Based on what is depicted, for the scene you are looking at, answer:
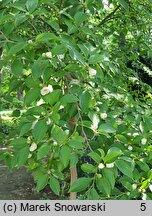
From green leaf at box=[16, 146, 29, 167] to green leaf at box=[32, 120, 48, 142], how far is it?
118mm

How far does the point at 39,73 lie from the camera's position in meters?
1.10

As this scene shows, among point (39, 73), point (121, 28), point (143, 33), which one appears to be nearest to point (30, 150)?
point (39, 73)

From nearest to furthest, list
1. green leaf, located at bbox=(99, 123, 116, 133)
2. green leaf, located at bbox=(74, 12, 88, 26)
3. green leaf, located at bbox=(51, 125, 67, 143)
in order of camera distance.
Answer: green leaf, located at bbox=(51, 125, 67, 143), green leaf, located at bbox=(99, 123, 116, 133), green leaf, located at bbox=(74, 12, 88, 26)

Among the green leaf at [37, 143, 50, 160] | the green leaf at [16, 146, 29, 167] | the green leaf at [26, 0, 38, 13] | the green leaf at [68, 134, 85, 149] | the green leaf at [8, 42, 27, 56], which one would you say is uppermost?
the green leaf at [26, 0, 38, 13]

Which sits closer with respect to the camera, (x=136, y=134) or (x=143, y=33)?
(x=136, y=134)

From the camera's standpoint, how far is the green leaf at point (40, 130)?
1.05 metres

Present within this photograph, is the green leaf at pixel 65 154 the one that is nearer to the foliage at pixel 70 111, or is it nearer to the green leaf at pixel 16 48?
the foliage at pixel 70 111

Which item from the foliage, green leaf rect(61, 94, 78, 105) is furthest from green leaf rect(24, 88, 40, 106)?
green leaf rect(61, 94, 78, 105)

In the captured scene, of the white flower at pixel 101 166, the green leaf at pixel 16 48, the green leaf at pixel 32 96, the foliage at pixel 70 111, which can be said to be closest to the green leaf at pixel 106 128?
the foliage at pixel 70 111

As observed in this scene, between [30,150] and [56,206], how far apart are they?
13.0 inches

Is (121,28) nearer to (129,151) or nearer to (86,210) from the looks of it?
(129,151)

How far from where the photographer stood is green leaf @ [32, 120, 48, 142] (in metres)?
1.05

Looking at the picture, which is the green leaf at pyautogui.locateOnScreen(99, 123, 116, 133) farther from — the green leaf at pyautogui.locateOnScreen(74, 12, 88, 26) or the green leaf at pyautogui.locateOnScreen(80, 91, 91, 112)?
the green leaf at pyautogui.locateOnScreen(74, 12, 88, 26)

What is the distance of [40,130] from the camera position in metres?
1.06
